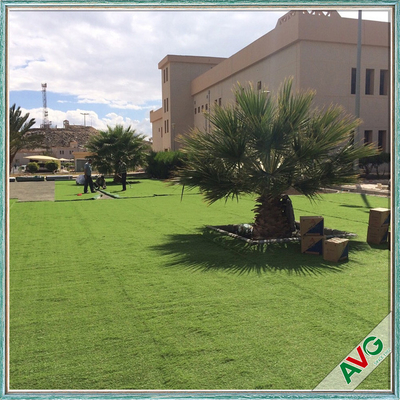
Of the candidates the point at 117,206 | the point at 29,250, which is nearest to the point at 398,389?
the point at 29,250

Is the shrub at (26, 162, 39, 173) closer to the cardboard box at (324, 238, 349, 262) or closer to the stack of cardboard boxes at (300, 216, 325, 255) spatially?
the stack of cardboard boxes at (300, 216, 325, 255)

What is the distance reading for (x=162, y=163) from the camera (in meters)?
36.6

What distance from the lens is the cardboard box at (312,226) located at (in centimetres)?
712

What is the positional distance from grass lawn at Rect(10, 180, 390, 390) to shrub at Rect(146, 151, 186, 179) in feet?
87.1

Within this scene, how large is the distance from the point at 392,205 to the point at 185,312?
274cm

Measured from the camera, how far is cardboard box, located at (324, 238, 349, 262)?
6.46m

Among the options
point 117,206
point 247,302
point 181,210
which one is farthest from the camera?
point 117,206

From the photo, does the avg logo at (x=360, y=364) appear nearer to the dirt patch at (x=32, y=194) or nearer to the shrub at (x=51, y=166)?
the dirt patch at (x=32, y=194)

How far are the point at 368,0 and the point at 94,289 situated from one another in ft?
14.1

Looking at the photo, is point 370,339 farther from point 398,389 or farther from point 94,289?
point 94,289

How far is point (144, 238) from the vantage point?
8672mm

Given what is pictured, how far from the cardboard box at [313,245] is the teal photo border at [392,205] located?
16.1 ft

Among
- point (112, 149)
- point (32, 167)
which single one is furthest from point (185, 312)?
point (32, 167)

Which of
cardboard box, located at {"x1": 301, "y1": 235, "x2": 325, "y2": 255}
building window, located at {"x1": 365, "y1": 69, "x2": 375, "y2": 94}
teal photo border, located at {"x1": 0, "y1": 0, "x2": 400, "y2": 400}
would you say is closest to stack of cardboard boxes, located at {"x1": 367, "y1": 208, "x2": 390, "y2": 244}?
cardboard box, located at {"x1": 301, "y1": 235, "x2": 325, "y2": 255}
